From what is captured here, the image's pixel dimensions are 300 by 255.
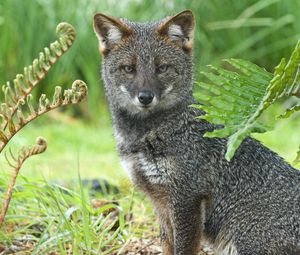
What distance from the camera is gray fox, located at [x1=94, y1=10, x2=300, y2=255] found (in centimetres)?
441

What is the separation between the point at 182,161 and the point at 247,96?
1.01 meters

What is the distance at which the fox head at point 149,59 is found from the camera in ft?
15.9

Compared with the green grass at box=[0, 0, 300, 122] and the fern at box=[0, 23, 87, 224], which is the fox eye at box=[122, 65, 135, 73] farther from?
the green grass at box=[0, 0, 300, 122]

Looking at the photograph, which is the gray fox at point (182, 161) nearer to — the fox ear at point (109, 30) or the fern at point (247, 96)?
the fox ear at point (109, 30)

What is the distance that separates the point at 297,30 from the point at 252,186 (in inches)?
273

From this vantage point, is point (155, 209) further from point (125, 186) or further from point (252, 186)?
point (125, 186)

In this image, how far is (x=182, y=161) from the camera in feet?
15.2

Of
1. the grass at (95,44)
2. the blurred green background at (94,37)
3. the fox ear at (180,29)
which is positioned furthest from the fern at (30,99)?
the blurred green background at (94,37)

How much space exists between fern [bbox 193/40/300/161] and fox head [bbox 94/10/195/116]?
1041 mm

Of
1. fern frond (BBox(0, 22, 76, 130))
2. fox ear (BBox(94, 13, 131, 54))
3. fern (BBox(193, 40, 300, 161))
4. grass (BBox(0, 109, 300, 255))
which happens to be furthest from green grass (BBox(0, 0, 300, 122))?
fern (BBox(193, 40, 300, 161))

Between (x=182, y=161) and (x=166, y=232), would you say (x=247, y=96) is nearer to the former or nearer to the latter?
(x=182, y=161)

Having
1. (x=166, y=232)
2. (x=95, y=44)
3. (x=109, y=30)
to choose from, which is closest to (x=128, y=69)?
(x=109, y=30)

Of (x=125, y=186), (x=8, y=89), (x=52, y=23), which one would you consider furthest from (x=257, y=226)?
(x=52, y=23)

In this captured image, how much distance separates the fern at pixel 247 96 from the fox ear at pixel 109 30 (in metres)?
1.26
